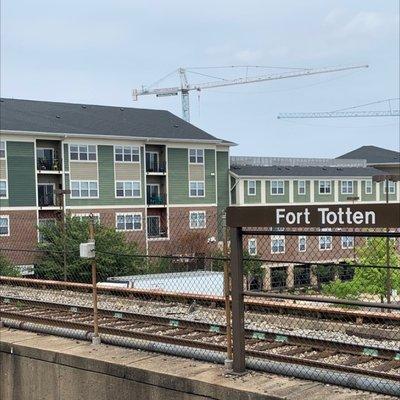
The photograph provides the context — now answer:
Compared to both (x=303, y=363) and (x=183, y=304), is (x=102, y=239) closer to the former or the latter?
(x=183, y=304)

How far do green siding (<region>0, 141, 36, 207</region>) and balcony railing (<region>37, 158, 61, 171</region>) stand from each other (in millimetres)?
804

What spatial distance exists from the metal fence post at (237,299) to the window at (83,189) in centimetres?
4112

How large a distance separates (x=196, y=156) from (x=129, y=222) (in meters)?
8.47

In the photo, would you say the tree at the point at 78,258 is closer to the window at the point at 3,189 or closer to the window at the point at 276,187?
the window at the point at 3,189

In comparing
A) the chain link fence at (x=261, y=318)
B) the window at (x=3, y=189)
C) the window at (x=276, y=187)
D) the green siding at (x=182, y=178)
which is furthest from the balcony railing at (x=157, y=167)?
the chain link fence at (x=261, y=318)

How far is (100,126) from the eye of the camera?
48062 millimetres

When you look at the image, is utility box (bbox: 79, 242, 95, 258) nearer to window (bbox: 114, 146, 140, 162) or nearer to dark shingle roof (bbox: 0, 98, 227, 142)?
dark shingle roof (bbox: 0, 98, 227, 142)

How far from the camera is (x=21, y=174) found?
43594 mm

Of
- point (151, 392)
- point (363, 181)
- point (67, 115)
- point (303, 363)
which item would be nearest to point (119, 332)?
point (151, 392)

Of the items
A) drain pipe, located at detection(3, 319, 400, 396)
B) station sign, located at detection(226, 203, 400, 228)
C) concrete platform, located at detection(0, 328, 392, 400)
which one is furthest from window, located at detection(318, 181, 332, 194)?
station sign, located at detection(226, 203, 400, 228)

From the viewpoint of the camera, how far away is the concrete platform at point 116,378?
528 centimetres

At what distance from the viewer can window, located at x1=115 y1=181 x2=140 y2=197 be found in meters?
47.8

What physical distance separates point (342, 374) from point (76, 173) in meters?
42.2

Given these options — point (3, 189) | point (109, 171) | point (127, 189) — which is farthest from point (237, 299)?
point (127, 189)
